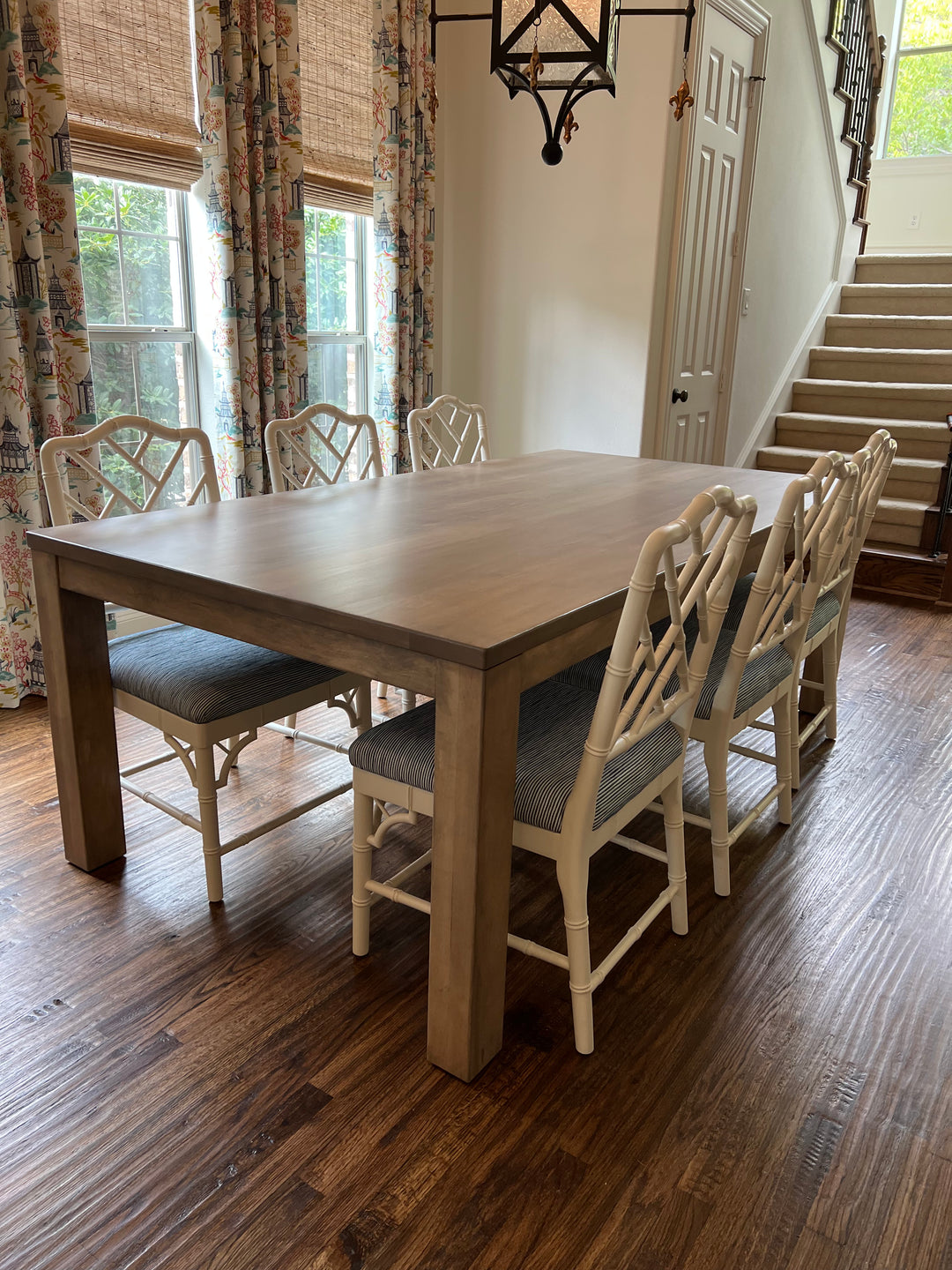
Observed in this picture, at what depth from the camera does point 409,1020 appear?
5.55 feet

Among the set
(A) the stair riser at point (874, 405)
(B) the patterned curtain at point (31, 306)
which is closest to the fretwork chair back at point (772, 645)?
(B) the patterned curtain at point (31, 306)

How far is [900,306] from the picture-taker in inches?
246

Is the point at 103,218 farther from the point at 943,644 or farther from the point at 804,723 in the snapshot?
the point at 943,644

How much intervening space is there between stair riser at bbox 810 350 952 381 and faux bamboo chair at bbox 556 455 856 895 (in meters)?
3.90

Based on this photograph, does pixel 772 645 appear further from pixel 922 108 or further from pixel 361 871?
pixel 922 108

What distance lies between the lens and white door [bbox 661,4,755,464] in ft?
14.0

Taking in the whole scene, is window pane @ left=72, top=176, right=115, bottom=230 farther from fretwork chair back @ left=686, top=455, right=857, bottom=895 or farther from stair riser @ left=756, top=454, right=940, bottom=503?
stair riser @ left=756, top=454, right=940, bottom=503

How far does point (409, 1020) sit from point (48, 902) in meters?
0.85

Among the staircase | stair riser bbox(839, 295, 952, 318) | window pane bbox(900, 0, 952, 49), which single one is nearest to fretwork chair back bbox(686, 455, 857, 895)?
the staircase

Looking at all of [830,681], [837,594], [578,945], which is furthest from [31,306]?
[830,681]

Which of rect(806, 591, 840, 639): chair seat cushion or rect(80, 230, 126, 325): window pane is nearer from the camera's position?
rect(806, 591, 840, 639): chair seat cushion

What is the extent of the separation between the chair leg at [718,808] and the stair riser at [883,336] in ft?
16.2

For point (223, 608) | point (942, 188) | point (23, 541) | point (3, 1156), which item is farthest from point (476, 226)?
point (942, 188)

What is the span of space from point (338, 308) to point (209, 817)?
119 inches
